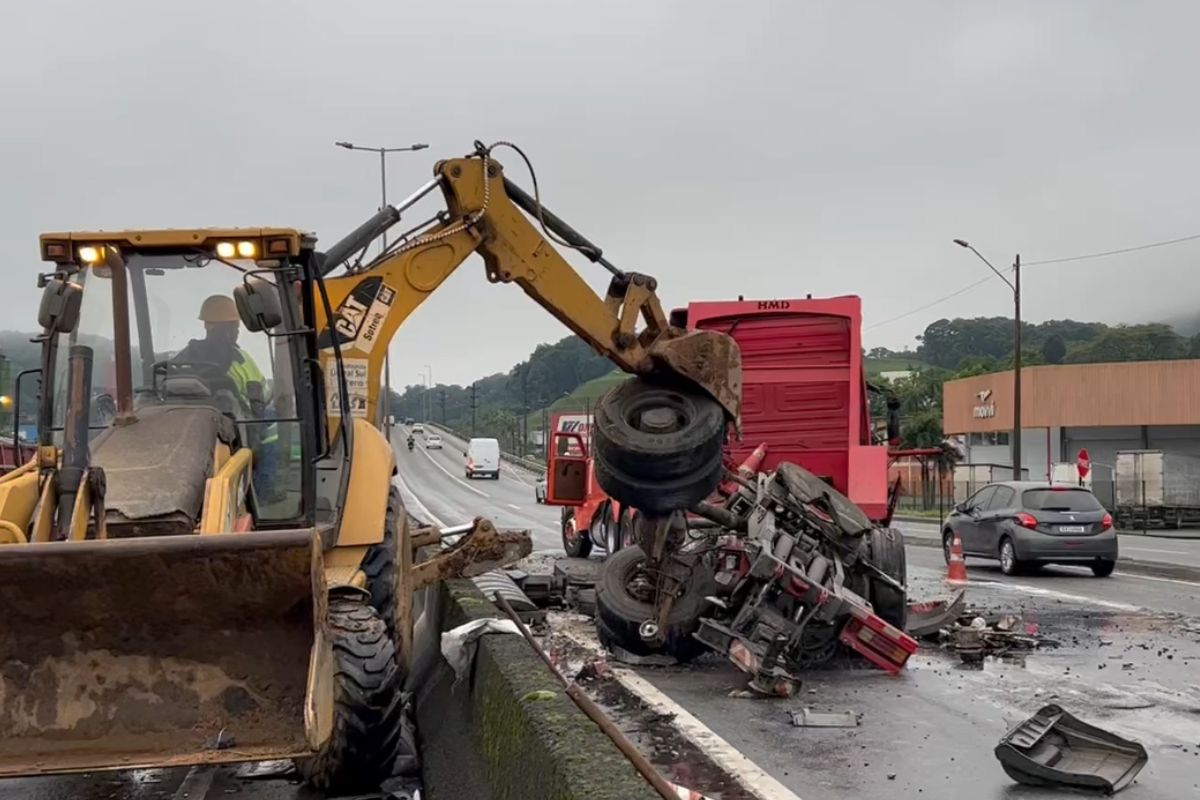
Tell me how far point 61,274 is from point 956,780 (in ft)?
18.7

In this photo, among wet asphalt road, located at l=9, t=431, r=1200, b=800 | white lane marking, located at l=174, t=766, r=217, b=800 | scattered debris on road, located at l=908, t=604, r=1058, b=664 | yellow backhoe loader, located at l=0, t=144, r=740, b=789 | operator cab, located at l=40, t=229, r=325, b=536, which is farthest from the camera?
scattered debris on road, located at l=908, t=604, r=1058, b=664

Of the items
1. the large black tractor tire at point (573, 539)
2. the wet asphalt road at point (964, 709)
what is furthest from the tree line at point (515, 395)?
the wet asphalt road at point (964, 709)

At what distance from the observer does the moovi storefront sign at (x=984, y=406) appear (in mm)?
53469

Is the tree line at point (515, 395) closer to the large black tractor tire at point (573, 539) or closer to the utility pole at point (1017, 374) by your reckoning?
the utility pole at point (1017, 374)

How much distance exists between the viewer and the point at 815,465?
45.1ft

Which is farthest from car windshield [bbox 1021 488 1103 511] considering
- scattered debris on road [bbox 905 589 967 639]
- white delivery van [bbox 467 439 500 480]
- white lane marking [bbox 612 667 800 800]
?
white delivery van [bbox 467 439 500 480]

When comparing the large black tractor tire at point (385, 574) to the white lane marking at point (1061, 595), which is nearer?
the large black tractor tire at point (385, 574)

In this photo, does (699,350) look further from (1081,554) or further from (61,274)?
(1081,554)

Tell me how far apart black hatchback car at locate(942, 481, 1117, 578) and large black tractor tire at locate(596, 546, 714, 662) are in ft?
32.7

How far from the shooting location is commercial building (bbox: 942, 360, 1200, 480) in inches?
1828

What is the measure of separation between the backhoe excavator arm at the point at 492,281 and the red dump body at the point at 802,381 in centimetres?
448

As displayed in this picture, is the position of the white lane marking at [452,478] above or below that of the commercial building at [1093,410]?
below

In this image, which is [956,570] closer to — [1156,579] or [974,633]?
[1156,579]

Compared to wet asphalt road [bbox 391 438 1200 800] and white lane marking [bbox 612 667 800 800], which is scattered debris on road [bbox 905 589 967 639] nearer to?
wet asphalt road [bbox 391 438 1200 800]
